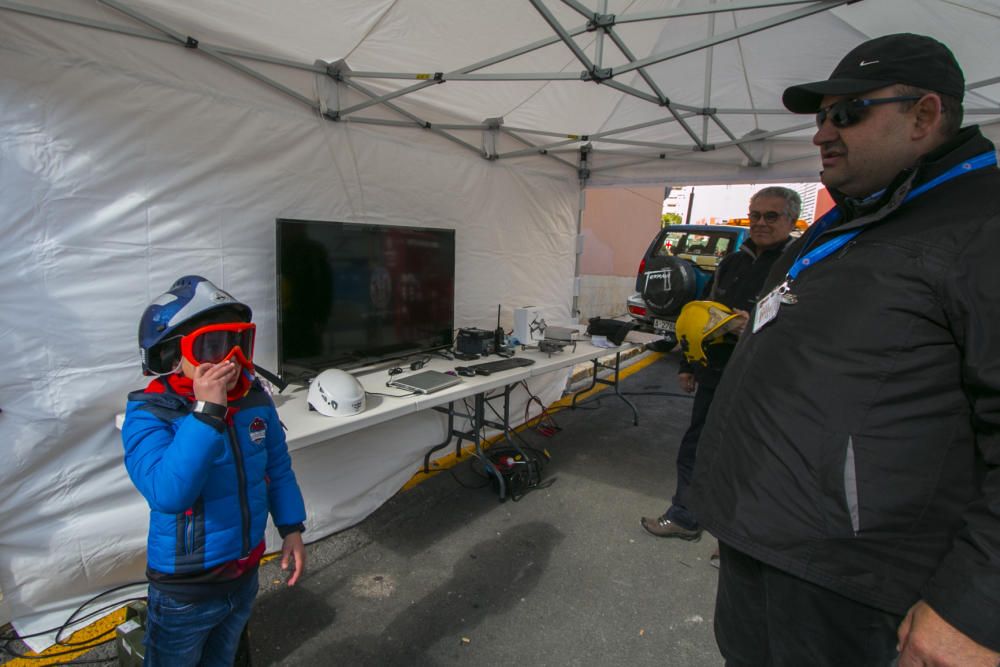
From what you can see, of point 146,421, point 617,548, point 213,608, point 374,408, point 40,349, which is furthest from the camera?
point 617,548

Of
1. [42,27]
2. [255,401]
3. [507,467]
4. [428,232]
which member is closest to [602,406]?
[507,467]

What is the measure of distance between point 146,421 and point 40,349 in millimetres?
1080

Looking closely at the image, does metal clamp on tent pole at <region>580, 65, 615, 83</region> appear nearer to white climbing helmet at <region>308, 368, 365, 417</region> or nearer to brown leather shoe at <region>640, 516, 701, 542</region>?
white climbing helmet at <region>308, 368, 365, 417</region>

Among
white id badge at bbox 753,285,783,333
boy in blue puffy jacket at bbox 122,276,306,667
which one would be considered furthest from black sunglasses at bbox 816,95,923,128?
boy in blue puffy jacket at bbox 122,276,306,667

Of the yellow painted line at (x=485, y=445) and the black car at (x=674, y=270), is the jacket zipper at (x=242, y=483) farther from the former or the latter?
the black car at (x=674, y=270)

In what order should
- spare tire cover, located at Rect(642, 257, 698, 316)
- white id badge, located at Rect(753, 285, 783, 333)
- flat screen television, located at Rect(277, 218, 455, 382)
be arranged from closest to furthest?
white id badge, located at Rect(753, 285, 783, 333)
flat screen television, located at Rect(277, 218, 455, 382)
spare tire cover, located at Rect(642, 257, 698, 316)

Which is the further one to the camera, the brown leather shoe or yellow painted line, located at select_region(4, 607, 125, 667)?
the brown leather shoe

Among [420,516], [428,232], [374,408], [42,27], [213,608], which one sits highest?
[42,27]

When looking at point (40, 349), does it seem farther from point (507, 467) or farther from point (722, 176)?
point (722, 176)

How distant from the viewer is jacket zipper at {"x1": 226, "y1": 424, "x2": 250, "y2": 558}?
135 centimetres

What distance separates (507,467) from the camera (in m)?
3.41

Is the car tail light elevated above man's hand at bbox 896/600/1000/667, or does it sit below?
above

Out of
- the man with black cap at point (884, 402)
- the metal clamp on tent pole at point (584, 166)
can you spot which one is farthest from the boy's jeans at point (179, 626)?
the metal clamp on tent pole at point (584, 166)

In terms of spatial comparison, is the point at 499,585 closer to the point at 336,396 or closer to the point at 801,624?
the point at 336,396
